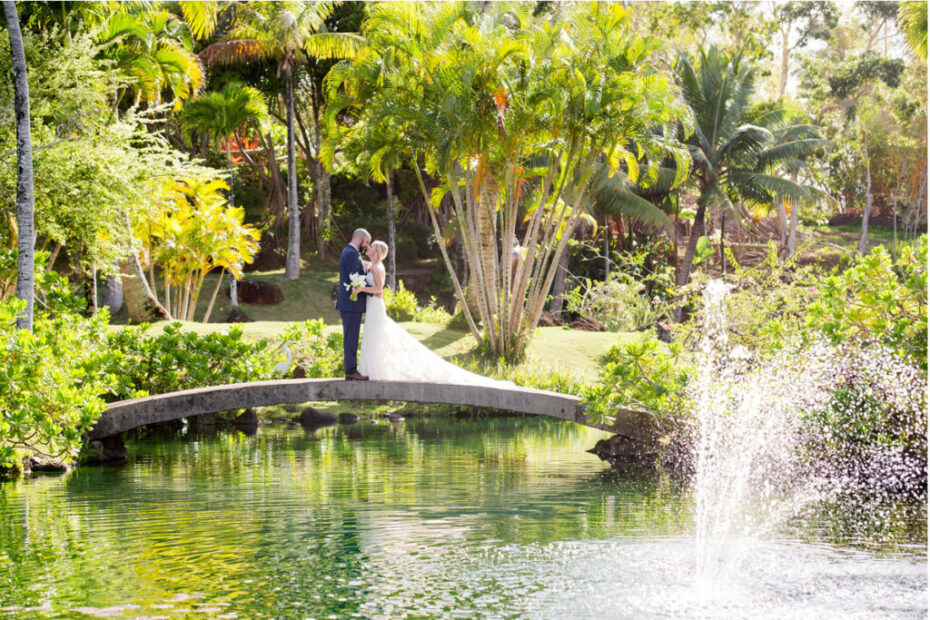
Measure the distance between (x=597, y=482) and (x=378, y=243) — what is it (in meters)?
4.39

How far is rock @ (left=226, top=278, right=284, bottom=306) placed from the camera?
33.7 m

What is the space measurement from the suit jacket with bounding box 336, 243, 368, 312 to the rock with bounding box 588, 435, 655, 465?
4.24 metres

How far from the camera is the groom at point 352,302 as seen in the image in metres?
14.1

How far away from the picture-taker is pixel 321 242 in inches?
1591

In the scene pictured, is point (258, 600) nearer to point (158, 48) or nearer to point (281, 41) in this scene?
point (158, 48)

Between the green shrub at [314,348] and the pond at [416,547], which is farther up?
the green shrub at [314,348]

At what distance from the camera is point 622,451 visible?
15.1m

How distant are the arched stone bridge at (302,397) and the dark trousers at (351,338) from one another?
275 mm

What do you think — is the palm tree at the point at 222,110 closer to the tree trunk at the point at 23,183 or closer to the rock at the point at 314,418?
the rock at the point at 314,418

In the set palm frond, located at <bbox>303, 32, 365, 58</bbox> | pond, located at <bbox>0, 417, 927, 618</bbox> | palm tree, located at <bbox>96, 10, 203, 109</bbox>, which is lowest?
pond, located at <bbox>0, 417, 927, 618</bbox>

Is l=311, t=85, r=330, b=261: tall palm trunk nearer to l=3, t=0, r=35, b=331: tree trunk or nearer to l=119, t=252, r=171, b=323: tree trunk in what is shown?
l=119, t=252, r=171, b=323: tree trunk

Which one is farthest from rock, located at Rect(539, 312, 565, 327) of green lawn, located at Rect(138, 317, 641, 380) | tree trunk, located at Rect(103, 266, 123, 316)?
tree trunk, located at Rect(103, 266, 123, 316)

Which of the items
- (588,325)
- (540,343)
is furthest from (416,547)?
(588,325)

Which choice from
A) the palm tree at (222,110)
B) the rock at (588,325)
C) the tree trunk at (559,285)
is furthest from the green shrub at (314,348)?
the tree trunk at (559,285)
